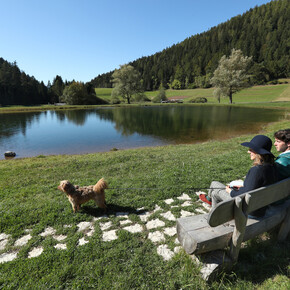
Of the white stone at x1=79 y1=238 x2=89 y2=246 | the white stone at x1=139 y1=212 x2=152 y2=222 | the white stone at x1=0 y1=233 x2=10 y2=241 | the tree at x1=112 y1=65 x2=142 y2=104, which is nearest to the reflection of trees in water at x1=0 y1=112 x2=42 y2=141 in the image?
the white stone at x1=0 y1=233 x2=10 y2=241

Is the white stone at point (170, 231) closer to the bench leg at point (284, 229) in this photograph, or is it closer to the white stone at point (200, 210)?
the white stone at point (200, 210)

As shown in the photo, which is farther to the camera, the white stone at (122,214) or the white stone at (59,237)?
the white stone at (122,214)

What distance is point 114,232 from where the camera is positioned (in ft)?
13.4

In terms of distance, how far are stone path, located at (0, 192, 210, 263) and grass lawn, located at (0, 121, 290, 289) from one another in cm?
2

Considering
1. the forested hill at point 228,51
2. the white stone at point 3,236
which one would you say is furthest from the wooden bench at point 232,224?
the forested hill at point 228,51

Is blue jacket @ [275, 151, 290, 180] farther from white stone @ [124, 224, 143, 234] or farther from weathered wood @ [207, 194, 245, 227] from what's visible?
white stone @ [124, 224, 143, 234]

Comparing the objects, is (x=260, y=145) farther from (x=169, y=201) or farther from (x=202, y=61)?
(x=202, y=61)

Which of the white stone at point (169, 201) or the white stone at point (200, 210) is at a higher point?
the white stone at point (169, 201)

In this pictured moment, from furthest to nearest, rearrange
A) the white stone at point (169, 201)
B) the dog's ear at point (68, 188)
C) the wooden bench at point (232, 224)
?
the white stone at point (169, 201)
the dog's ear at point (68, 188)
the wooden bench at point (232, 224)

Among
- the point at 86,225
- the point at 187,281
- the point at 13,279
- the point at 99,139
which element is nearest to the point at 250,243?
the point at 187,281

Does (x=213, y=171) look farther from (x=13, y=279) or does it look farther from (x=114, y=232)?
(x=13, y=279)

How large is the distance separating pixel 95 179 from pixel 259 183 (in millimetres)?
6207

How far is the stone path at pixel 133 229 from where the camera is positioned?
11.6 feet

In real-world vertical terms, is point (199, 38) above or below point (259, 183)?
above
